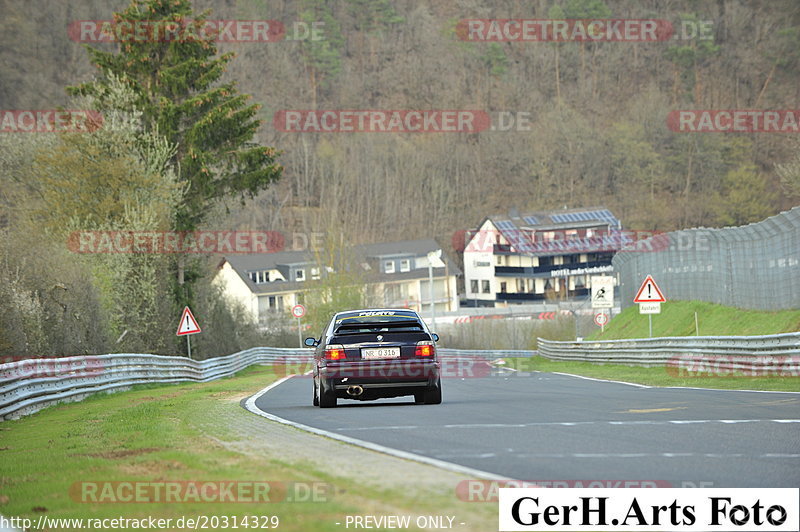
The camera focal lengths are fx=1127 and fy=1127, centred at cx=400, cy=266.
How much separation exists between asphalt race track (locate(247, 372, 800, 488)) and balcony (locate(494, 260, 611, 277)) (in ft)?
306

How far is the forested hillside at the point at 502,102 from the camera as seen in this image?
134000mm

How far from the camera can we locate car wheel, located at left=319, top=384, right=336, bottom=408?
55.7 feet

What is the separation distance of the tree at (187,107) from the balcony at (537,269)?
66548 mm

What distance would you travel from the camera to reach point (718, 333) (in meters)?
35.2

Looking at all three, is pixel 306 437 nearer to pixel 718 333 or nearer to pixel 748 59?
pixel 718 333

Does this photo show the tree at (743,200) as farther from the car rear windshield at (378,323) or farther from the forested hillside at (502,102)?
the car rear windshield at (378,323)

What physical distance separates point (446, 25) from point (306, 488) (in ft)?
570

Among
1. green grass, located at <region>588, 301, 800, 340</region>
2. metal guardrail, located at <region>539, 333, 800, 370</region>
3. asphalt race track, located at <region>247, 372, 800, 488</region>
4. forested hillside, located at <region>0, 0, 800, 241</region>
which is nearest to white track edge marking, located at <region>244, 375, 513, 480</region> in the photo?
asphalt race track, located at <region>247, 372, 800, 488</region>

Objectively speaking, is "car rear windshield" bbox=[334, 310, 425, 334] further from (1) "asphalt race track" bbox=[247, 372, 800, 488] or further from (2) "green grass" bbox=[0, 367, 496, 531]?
(2) "green grass" bbox=[0, 367, 496, 531]

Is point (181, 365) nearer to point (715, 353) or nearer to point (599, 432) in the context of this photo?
point (715, 353)

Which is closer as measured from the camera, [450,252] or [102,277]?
[102,277]

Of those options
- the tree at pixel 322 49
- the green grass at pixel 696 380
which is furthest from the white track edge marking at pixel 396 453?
the tree at pixel 322 49

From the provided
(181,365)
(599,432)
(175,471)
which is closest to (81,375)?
(181,365)

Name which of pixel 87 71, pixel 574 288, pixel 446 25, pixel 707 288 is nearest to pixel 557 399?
pixel 707 288
